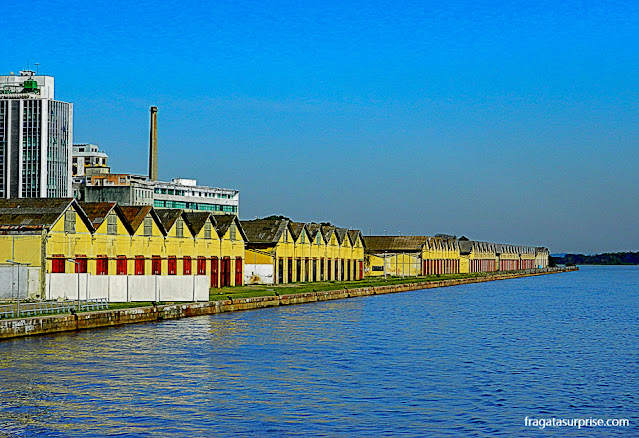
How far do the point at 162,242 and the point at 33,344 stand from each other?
33.8 m

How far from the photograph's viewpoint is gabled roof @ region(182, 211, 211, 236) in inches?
3014

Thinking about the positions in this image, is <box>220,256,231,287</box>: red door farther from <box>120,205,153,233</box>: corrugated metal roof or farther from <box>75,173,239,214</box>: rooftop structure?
<box>75,173,239,214</box>: rooftop structure

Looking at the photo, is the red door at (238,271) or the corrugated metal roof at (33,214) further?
the red door at (238,271)

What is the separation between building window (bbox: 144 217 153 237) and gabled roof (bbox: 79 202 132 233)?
336 cm

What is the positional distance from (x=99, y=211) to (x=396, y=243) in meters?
91.6

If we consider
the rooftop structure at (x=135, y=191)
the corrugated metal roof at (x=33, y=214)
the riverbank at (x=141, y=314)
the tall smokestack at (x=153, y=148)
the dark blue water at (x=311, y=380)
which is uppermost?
the tall smokestack at (x=153, y=148)

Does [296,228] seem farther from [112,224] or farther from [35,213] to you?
[35,213]

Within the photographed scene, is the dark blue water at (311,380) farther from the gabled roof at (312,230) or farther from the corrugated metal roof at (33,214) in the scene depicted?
the gabled roof at (312,230)

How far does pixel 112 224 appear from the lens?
6400 cm

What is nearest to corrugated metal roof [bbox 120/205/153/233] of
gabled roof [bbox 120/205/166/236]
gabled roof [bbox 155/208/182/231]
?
gabled roof [bbox 120/205/166/236]

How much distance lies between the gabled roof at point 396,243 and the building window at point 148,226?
81.1 metres

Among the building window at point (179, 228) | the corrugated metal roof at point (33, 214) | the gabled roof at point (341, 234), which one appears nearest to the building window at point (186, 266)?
the building window at point (179, 228)

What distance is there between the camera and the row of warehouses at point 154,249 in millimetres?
55875

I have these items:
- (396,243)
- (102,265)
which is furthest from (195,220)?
(396,243)
